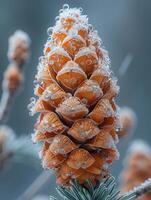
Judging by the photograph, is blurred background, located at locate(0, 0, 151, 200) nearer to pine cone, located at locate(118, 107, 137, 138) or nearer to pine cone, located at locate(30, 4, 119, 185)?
pine cone, located at locate(118, 107, 137, 138)

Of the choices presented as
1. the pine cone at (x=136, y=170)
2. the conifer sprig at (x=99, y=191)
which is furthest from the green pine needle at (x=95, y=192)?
the pine cone at (x=136, y=170)

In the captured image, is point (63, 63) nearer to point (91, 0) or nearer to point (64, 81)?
point (64, 81)

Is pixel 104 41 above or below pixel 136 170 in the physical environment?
above

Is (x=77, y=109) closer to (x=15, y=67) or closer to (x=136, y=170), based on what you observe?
(x=15, y=67)

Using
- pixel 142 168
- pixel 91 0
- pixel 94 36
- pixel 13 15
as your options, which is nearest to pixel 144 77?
pixel 91 0

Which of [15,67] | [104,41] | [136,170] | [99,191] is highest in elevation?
[104,41]

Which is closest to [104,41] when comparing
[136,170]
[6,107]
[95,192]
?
[136,170]

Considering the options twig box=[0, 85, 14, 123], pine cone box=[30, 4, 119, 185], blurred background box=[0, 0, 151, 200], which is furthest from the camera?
blurred background box=[0, 0, 151, 200]

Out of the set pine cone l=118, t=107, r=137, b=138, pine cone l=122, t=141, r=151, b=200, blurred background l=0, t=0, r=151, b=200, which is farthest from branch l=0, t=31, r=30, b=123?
blurred background l=0, t=0, r=151, b=200
